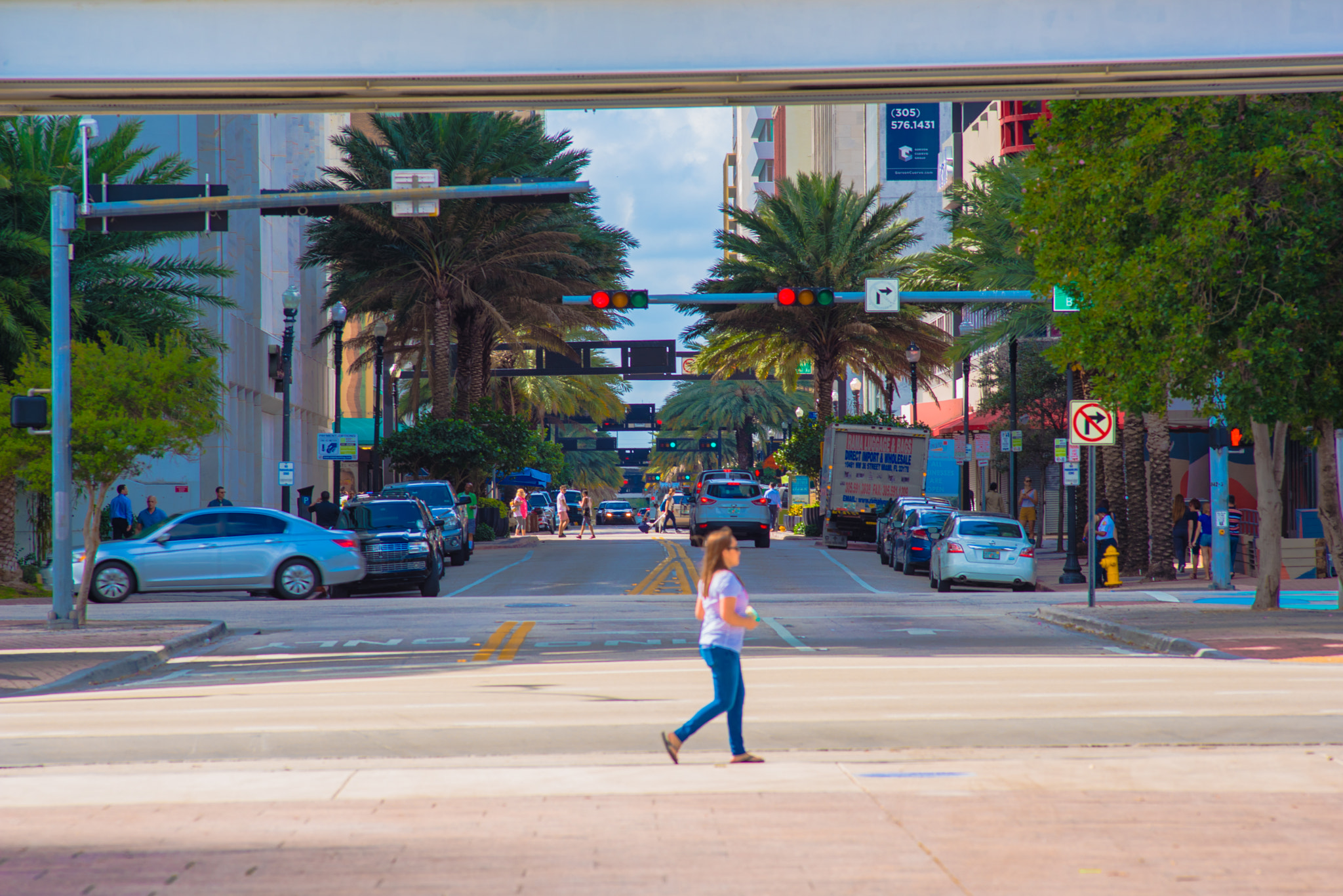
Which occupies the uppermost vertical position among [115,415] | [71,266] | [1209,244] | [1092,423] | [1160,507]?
[71,266]

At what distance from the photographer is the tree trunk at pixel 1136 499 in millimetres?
31906

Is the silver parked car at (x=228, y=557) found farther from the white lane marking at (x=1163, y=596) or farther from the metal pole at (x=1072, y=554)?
the metal pole at (x=1072, y=554)

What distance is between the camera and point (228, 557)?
25156mm

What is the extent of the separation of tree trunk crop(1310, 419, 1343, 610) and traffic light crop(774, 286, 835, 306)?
9338 mm

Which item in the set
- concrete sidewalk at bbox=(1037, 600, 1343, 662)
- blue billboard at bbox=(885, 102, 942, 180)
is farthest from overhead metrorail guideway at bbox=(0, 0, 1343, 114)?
blue billboard at bbox=(885, 102, 942, 180)

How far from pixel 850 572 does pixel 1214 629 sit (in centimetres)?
1584

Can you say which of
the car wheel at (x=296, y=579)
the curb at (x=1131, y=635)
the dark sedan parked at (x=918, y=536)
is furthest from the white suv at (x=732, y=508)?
the curb at (x=1131, y=635)

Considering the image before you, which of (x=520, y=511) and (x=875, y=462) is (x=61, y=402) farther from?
(x=520, y=511)

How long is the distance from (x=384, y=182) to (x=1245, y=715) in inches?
1396

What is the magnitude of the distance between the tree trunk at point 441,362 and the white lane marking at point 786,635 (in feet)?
80.1

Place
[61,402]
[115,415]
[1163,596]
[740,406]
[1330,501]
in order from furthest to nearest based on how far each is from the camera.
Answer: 1. [740,406]
2. [1163,596]
3. [1330,501]
4. [115,415]
5. [61,402]

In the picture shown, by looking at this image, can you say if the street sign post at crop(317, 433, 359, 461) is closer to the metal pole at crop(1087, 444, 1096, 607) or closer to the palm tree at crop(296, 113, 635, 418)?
the palm tree at crop(296, 113, 635, 418)

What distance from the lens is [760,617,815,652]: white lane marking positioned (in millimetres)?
17906

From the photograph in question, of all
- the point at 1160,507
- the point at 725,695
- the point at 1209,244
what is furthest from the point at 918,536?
the point at 725,695
